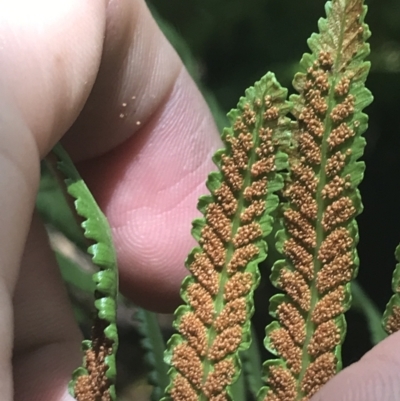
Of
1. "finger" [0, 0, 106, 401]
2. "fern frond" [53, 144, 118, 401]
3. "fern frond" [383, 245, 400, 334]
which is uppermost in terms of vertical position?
"finger" [0, 0, 106, 401]

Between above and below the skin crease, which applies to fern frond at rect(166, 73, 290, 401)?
below

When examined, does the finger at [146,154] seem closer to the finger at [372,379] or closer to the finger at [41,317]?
the finger at [41,317]

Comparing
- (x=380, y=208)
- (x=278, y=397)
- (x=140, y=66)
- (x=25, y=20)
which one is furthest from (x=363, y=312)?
(x=25, y=20)

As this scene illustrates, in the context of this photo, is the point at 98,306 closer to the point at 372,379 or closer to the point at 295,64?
the point at 372,379

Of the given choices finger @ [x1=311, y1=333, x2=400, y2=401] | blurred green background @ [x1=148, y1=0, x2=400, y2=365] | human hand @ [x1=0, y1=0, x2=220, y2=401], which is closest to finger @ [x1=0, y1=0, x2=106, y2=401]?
human hand @ [x1=0, y1=0, x2=220, y2=401]

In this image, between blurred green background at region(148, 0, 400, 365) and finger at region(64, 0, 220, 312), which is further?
blurred green background at region(148, 0, 400, 365)

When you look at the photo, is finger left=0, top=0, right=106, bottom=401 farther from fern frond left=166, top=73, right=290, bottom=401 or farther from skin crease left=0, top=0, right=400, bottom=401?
fern frond left=166, top=73, right=290, bottom=401

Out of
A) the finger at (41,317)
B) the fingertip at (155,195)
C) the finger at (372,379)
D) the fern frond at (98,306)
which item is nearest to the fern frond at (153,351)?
the fingertip at (155,195)
